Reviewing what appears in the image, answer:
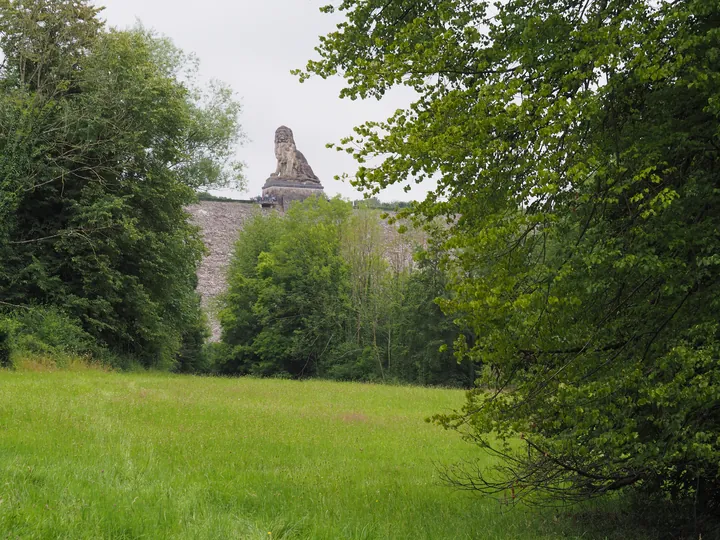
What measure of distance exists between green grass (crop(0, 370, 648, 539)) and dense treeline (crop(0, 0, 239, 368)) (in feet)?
33.0

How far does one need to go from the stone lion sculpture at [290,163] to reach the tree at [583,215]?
6556 cm

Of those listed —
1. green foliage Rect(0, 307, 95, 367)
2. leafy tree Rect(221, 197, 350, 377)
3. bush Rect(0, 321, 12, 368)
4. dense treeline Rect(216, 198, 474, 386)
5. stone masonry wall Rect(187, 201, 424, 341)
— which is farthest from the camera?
stone masonry wall Rect(187, 201, 424, 341)

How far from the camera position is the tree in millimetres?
5523

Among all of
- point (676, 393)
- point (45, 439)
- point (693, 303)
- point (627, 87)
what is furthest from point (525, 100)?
point (45, 439)

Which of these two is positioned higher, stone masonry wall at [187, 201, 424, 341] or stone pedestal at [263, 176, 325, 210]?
stone pedestal at [263, 176, 325, 210]

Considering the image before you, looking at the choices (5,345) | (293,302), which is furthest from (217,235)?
(5,345)

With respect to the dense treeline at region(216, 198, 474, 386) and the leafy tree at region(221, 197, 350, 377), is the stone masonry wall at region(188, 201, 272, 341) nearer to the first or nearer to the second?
the leafy tree at region(221, 197, 350, 377)

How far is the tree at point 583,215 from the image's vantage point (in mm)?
5523

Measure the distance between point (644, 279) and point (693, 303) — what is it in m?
0.44

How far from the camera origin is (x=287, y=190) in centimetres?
7225

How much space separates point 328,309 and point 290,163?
27.7 metres

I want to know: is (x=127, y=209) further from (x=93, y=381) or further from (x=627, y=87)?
(x=627, y=87)

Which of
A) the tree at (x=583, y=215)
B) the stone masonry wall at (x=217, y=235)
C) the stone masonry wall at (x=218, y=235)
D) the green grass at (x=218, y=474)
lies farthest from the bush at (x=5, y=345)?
the stone masonry wall at (x=217, y=235)

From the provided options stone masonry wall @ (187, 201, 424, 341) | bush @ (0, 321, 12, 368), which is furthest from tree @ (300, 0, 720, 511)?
stone masonry wall @ (187, 201, 424, 341)
